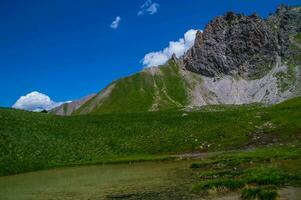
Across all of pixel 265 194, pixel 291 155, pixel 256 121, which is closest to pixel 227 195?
pixel 265 194

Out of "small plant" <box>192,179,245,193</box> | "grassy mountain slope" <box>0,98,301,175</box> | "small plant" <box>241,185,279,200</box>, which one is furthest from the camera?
"grassy mountain slope" <box>0,98,301,175</box>

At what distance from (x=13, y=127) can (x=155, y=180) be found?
53884 mm

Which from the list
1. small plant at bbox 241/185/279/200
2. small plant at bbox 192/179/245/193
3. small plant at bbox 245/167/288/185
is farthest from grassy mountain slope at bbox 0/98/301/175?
small plant at bbox 241/185/279/200

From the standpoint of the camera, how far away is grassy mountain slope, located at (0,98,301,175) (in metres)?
78.9

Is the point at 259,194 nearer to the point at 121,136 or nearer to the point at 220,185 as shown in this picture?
the point at 220,185

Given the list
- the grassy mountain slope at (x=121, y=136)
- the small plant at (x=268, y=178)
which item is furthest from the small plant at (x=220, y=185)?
the grassy mountain slope at (x=121, y=136)

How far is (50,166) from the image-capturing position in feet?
248

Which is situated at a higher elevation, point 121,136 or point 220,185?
point 121,136

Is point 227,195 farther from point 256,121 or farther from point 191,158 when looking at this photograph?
point 256,121

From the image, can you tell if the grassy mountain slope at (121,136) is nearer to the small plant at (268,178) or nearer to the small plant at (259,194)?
the small plant at (268,178)

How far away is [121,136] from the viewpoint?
99812 millimetres

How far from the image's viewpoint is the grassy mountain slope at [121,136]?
78.9 metres

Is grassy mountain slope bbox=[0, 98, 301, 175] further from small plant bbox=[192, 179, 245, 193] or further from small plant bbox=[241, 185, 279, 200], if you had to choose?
small plant bbox=[241, 185, 279, 200]

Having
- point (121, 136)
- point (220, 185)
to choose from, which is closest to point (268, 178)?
point (220, 185)
